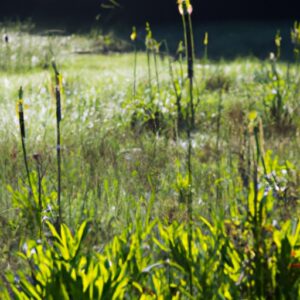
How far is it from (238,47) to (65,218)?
27.7 ft

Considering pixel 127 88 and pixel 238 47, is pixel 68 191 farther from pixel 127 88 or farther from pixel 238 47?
pixel 238 47

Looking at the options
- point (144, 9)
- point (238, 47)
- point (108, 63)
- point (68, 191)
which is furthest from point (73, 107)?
point (144, 9)

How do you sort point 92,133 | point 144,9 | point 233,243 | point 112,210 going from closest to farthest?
point 233,243 → point 112,210 → point 92,133 → point 144,9

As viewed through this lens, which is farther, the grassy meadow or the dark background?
the dark background

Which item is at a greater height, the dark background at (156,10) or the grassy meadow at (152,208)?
the dark background at (156,10)

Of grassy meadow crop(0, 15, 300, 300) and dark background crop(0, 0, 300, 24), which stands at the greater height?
dark background crop(0, 0, 300, 24)

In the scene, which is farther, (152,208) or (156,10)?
(156,10)

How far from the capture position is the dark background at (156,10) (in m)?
14.3

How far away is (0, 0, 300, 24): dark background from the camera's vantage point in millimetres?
14297

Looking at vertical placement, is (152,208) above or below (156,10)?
below

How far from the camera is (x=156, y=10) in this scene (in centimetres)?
1484

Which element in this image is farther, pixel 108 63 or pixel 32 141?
pixel 108 63

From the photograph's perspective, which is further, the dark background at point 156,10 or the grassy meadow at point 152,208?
the dark background at point 156,10

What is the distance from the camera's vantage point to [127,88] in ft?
18.1
